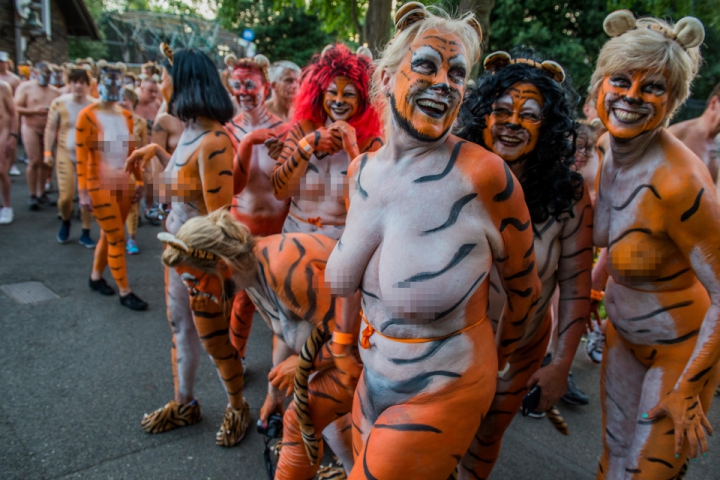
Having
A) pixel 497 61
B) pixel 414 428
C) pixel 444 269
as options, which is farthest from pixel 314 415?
pixel 497 61

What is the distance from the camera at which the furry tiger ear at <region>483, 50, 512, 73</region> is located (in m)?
1.94

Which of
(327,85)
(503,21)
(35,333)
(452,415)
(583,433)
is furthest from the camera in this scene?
(503,21)

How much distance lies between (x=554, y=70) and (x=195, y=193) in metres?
1.96

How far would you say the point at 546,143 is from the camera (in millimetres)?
1910

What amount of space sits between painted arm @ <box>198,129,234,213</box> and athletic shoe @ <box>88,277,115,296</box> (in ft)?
9.15

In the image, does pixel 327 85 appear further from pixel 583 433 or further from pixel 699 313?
pixel 583 433

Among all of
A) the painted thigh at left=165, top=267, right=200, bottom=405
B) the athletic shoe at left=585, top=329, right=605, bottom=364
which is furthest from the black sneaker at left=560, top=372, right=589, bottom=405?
the painted thigh at left=165, top=267, right=200, bottom=405

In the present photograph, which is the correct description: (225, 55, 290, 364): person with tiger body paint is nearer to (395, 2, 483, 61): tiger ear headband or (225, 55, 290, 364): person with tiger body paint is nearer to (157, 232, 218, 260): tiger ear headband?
(157, 232, 218, 260): tiger ear headband

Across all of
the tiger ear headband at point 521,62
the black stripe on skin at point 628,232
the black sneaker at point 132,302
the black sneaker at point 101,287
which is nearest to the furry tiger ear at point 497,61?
the tiger ear headband at point 521,62

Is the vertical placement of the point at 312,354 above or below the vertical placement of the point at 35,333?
above

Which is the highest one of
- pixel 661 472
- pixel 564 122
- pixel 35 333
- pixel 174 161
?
pixel 564 122

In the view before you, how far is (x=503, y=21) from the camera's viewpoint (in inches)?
422

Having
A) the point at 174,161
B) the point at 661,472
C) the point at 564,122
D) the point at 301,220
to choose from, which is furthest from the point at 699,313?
the point at 174,161

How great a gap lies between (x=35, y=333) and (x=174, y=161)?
7.72 ft
